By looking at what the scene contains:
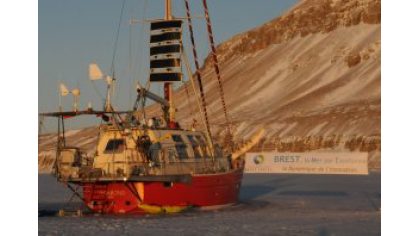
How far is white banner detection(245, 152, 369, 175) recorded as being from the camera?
59.4 metres

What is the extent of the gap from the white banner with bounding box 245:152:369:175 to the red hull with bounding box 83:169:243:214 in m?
29.3

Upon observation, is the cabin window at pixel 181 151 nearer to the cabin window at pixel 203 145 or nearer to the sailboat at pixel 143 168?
A: the sailboat at pixel 143 168

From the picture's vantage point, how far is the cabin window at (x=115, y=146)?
30.4m

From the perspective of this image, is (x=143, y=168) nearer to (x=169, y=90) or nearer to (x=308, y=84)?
(x=169, y=90)

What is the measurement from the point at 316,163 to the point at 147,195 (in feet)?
113

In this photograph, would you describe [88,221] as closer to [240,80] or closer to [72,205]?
[72,205]

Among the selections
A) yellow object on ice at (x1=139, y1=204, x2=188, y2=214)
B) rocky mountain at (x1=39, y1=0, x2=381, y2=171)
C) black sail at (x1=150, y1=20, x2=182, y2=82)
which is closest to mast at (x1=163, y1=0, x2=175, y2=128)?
black sail at (x1=150, y1=20, x2=182, y2=82)

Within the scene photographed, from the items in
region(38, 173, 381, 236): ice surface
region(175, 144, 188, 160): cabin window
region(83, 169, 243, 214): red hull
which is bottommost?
region(38, 173, 381, 236): ice surface

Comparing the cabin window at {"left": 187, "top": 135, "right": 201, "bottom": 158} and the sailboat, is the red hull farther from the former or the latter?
the cabin window at {"left": 187, "top": 135, "right": 201, "bottom": 158}

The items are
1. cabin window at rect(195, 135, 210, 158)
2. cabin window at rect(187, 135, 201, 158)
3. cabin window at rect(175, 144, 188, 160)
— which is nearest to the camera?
cabin window at rect(175, 144, 188, 160)

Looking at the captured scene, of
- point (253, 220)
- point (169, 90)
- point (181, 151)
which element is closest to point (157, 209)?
point (181, 151)

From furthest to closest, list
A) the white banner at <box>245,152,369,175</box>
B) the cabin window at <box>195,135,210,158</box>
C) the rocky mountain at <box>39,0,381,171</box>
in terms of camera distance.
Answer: the rocky mountain at <box>39,0,381,171</box>, the white banner at <box>245,152,369,175</box>, the cabin window at <box>195,135,210,158</box>

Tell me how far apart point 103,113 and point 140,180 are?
3.60 metres

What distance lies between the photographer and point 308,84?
15150 centimetres
